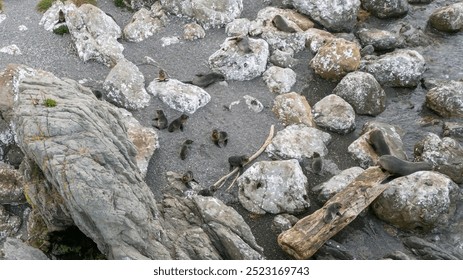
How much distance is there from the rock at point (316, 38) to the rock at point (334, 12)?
2.99ft

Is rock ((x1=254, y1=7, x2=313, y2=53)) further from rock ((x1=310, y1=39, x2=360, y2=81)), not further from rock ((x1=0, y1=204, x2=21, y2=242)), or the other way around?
rock ((x1=0, y1=204, x2=21, y2=242))

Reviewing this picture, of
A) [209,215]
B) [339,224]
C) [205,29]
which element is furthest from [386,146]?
[205,29]

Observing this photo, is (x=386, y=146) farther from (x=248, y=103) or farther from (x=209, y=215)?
(x=209, y=215)

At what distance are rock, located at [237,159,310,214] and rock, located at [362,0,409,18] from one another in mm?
11465

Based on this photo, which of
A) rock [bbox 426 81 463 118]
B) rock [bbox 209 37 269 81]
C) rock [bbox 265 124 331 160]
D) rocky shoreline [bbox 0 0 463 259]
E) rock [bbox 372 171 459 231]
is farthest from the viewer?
rock [bbox 209 37 269 81]

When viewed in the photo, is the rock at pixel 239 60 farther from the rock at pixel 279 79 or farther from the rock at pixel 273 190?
the rock at pixel 273 190

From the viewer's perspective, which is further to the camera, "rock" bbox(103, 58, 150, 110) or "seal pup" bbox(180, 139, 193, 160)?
"rock" bbox(103, 58, 150, 110)

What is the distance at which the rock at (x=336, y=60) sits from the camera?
18328 mm

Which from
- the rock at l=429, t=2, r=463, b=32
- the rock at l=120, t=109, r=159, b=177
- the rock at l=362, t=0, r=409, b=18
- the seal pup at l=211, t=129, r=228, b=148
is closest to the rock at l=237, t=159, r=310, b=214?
the seal pup at l=211, t=129, r=228, b=148

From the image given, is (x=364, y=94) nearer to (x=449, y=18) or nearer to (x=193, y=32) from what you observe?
(x=449, y=18)

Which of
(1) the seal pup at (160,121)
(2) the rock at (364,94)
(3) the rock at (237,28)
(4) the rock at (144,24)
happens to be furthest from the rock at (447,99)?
(4) the rock at (144,24)

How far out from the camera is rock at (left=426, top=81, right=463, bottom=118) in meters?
16.9

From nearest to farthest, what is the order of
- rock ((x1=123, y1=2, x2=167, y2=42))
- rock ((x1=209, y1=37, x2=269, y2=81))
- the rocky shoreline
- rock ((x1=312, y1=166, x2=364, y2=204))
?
1. the rocky shoreline
2. rock ((x1=312, y1=166, x2=364, y2=204))
3. rock ((x1=209, y1=37, x2=269, y2=81))
4. rock ((x1=123, y1=2, x2=167, y2=42))

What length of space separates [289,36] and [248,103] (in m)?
4.48
